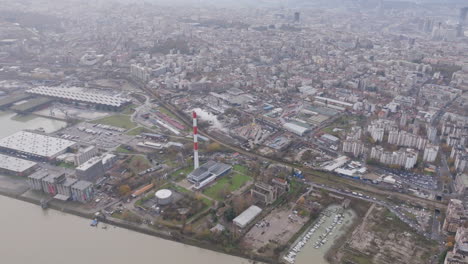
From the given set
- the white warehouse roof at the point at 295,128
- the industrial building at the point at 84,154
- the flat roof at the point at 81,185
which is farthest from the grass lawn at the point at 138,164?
the white warehouse roof at the point at 295,128

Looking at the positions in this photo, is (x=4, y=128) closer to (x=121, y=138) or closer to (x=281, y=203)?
(x=121, y=138)

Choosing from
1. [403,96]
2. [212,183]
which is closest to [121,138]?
[212,183]

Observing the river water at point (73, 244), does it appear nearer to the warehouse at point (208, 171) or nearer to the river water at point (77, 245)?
the river water at point (77, 245)

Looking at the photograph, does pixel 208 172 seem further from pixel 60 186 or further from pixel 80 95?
pixel 80 95

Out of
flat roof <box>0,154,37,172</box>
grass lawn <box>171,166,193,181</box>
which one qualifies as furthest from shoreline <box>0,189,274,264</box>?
grass lawn <box>171,166,193,181</box>

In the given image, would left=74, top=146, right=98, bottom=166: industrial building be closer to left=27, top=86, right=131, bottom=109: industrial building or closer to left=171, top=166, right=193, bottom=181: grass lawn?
left=171, top=166, right=193, bottom=181: grass lawn

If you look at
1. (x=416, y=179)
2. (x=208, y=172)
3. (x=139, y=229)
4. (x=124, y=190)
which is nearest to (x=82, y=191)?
(x=124, y=190)
